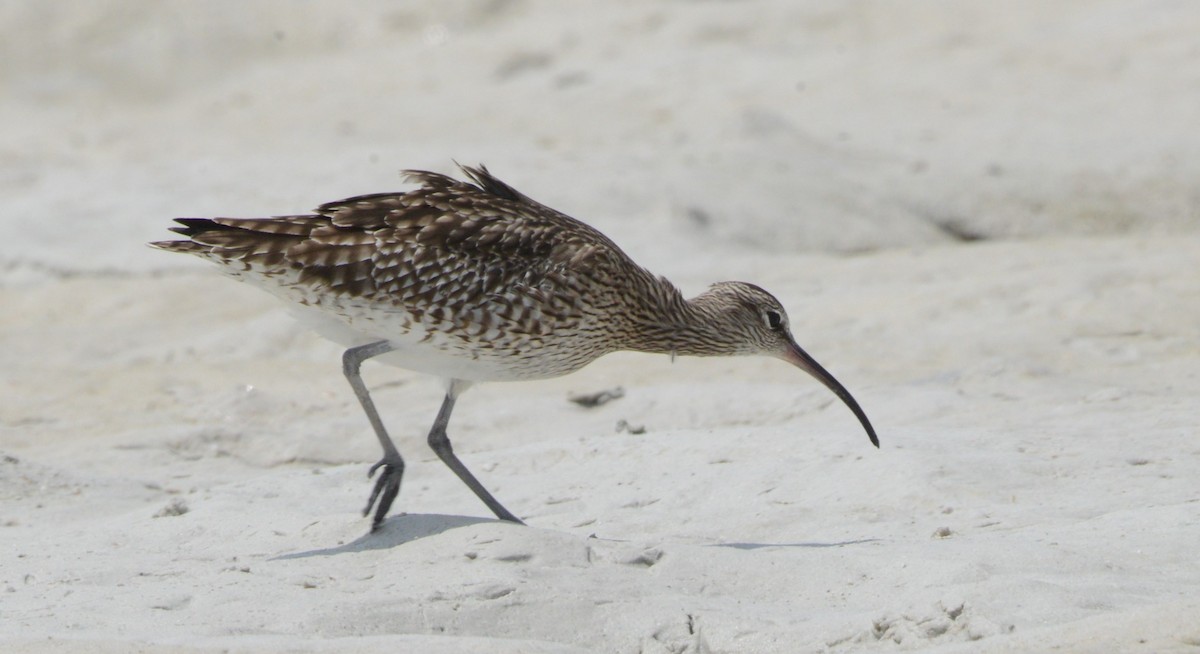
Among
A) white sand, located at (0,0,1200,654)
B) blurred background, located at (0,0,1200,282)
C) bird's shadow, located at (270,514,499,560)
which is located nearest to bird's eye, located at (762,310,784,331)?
white sand, located at (0,0,1200,654)

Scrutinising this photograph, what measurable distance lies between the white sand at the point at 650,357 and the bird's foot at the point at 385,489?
0.07 m

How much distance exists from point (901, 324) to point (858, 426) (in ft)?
8.48

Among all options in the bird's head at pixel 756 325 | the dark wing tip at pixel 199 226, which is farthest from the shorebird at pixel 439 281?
the bird's head at pixel 756 325

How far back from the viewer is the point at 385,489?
6.91 meters

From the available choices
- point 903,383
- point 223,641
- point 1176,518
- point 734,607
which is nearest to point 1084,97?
point 903,383

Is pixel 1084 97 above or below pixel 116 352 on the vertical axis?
above

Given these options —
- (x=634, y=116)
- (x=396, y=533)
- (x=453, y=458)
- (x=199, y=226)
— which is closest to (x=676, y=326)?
(x=453, y=458)

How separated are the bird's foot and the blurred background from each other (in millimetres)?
5793

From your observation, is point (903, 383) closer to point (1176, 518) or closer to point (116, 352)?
point (1176, 518)

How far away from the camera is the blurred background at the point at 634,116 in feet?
45.3

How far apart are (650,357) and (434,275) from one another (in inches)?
164

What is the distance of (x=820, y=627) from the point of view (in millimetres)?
5566

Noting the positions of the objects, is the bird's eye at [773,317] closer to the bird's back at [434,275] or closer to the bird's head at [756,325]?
the bird's head at [756,325]

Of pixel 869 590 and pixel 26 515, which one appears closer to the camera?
pixel 869 590
